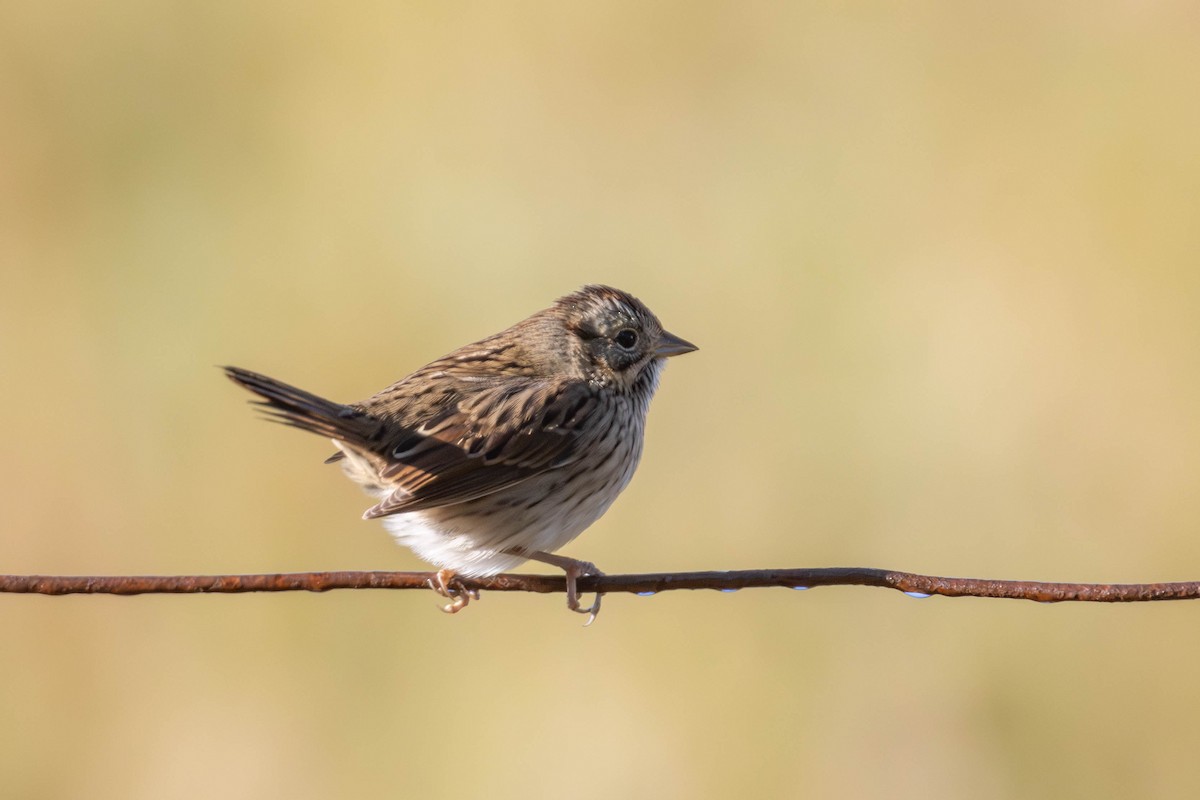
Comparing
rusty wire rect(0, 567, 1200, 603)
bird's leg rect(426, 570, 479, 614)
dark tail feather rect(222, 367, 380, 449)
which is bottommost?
bird's leg rect(426, 570, 479, 614)

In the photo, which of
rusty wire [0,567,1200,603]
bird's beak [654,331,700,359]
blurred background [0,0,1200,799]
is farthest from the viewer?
blurred background [0,0,1200,799]

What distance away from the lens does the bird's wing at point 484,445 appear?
410cm

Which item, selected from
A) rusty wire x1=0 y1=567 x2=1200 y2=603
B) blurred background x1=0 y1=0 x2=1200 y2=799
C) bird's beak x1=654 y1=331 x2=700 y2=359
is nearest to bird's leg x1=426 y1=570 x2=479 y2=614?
bird's beak x1=654 y1=331 x2=700 y2=359

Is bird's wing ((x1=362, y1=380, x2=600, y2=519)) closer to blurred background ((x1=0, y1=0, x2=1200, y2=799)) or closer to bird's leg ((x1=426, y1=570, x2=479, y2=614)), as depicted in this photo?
bird's leg ((x1=426, y1=570, x2=479, y2=614))

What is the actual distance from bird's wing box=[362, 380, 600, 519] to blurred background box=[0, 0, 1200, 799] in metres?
1.88

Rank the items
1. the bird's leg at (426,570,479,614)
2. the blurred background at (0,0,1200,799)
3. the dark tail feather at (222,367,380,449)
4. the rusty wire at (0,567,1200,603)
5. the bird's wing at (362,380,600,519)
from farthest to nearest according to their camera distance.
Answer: the blurred background at (0,0,1200,799) → the bird's leg at (426,570,479,614) → the bird's wing at (362,380,600,519) → the dark tail feather at (222,367,380,449) → the rusty wire at (0,567,1200,603)

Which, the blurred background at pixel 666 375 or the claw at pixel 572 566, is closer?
the claw at pixel 572 566

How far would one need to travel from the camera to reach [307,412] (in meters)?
3.84

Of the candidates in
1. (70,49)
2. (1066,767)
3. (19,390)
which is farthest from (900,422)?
(70,49)

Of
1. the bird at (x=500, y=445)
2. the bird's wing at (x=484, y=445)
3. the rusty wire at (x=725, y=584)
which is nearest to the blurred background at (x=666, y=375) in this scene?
the bird at (x=500, y=445)

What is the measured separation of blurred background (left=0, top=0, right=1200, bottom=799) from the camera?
19.7ft

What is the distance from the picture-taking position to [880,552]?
6.52m

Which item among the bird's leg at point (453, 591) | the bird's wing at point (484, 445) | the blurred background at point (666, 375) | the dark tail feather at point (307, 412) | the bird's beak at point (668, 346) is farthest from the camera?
the blurred background at point (666, 375)

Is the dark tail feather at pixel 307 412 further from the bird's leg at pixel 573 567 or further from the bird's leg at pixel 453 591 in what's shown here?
the bird's leg at pixel 573 567
